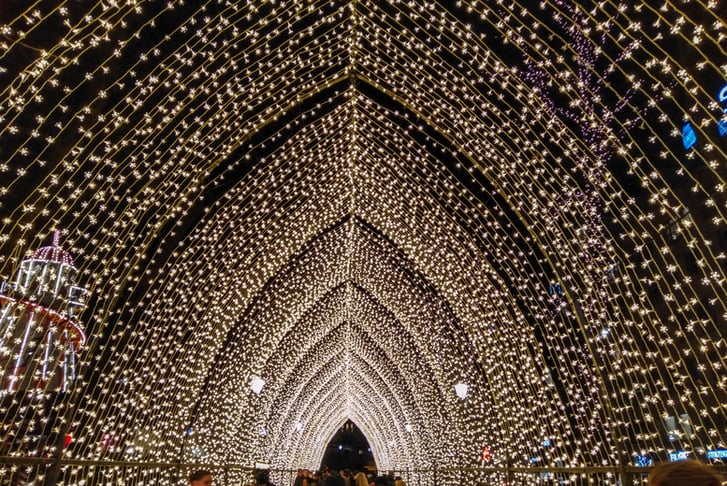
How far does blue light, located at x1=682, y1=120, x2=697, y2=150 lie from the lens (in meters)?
14.7

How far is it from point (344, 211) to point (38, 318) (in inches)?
269

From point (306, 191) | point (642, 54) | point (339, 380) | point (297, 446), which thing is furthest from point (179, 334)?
point (297, 446)

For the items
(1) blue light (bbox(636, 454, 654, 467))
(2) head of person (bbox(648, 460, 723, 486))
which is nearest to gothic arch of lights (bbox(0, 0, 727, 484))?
(1) blue light (bbox(636, 454, 654, 467))

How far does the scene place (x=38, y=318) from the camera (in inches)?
238

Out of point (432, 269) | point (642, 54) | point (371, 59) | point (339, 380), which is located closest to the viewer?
point (371, 59)

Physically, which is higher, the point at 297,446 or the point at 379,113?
the point at 379,113

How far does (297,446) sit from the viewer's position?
26.0 metres

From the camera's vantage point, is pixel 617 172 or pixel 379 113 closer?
pixel 379 113

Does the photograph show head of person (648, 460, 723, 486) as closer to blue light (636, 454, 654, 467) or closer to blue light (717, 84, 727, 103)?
blue light (636, 454, 654, 467)

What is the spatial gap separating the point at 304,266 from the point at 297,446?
1534 cm

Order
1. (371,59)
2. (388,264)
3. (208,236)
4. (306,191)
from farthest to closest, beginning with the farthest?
(388,264) → (306,191) → (208,236) → (371,59)

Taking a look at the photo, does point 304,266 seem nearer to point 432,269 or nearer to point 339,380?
point 432,269

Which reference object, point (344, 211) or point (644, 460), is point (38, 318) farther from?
point (644, 460)

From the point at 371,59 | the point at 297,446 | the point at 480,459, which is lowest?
the point at 480,459
